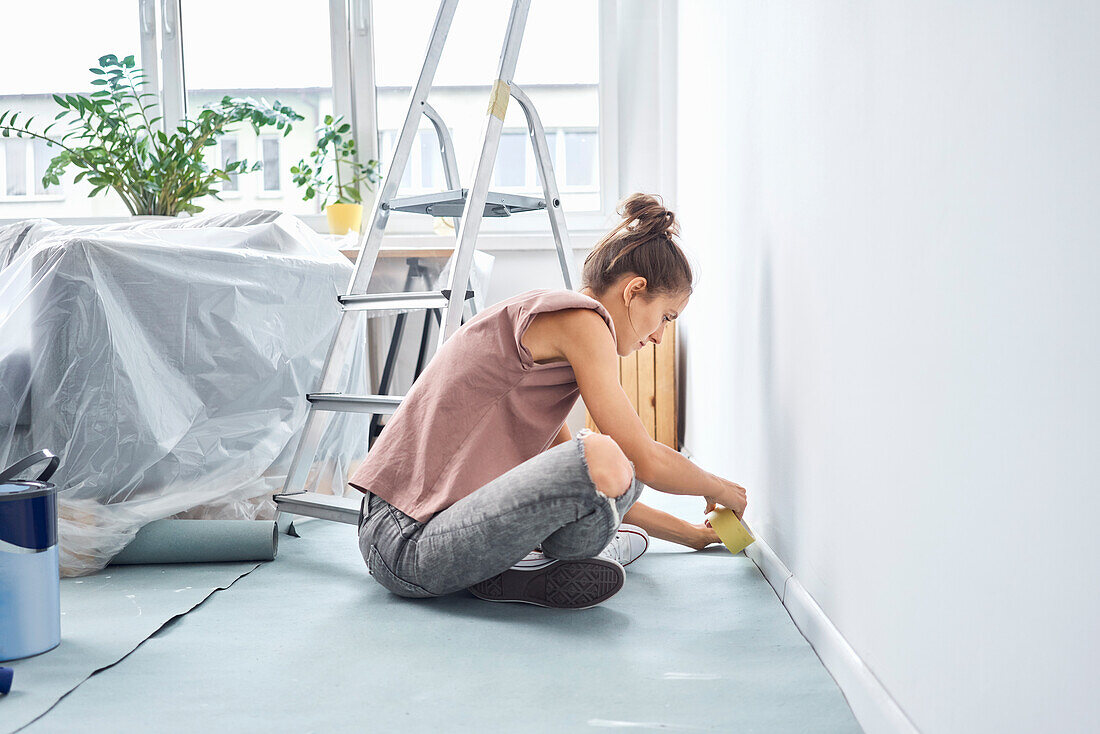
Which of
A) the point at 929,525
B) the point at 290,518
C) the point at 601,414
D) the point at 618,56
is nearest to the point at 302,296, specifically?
the point at 290,518

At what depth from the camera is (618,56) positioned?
329cm

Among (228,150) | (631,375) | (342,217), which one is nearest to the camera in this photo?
(631,375)

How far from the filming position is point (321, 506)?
157 cm

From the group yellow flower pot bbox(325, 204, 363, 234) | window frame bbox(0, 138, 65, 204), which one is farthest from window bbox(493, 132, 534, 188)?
window frame bbox(0, 138, 65, 204)

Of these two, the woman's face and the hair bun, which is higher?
the hair bun

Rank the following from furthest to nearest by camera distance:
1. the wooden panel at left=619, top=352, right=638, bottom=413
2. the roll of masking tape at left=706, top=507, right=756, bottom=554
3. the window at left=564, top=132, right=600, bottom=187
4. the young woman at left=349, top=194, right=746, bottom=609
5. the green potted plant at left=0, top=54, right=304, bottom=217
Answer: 1. the window at left=564, top=132, right=600, bottom=187
2. the green potted plant at left=0, top=54, right=304, bottom=217
3. the wooden panel at left=619, top=352, right=638, bottom=413
4. the roll of masking tape at left=706, top=507, right=756, bottom=554
5. the young woman at left=349, top=194, right=746, bottom=609

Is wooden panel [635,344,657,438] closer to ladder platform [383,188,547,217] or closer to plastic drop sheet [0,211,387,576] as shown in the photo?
ladder platform [383,188,547,217]

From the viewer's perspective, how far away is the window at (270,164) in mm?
3314

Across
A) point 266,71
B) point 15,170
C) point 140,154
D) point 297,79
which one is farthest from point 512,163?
point 15,170

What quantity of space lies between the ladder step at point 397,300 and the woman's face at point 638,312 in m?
0.36

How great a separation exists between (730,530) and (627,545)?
185mm

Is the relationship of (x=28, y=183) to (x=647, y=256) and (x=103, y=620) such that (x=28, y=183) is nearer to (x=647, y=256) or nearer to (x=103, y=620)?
(x=103, y=620)

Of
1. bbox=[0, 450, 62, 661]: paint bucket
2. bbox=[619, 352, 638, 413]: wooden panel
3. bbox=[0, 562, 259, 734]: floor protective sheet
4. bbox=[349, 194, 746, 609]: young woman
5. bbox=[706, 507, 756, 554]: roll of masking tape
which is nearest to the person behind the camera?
bbox=[0, 562, 259, 734]: floor protective sheet

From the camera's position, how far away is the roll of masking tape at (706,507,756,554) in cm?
143
